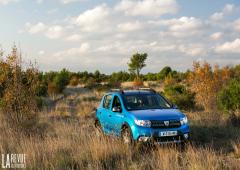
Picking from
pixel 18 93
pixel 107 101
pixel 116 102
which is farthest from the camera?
pixel 18 93

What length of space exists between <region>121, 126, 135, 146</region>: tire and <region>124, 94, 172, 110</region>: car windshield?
0.82 meters

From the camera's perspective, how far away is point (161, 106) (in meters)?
12.9

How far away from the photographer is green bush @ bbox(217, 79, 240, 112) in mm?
19719

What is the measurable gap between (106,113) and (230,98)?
8590mm

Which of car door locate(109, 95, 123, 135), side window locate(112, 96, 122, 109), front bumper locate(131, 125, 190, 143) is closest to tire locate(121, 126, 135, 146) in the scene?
front bumper locate(131, 125, 190, 143)

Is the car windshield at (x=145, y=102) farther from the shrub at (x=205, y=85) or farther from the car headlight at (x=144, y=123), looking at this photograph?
the shrub at (x=205, y=85)

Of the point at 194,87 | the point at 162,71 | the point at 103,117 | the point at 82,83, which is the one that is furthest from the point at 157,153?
the point at 162,71

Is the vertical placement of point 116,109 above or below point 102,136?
above

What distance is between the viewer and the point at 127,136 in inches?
461

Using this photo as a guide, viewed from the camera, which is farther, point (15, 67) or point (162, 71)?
point (162, 71)

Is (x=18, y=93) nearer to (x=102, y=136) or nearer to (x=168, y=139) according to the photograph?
(x=102, y=136)

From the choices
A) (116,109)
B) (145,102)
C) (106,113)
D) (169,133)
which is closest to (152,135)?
(169,133)

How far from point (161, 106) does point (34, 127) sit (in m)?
5.57

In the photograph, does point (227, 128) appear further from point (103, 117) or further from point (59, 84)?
point (59, 84)
